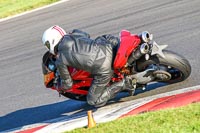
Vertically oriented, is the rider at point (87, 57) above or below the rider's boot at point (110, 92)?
above

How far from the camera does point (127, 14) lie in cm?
1612

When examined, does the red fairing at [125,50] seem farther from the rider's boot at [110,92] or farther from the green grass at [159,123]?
the green grass at [159,123]

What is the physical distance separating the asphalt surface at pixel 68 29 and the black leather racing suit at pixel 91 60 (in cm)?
75

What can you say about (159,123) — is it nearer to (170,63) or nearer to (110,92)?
(170,63)

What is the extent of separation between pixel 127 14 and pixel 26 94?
22.4ft

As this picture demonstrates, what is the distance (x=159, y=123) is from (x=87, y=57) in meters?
1.99

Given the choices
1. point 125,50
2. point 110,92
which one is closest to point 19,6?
point 110,92

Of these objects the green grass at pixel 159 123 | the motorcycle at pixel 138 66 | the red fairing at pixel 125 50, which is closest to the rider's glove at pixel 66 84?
the motorcycle at pixel 138 66

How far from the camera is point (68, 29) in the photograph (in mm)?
16828

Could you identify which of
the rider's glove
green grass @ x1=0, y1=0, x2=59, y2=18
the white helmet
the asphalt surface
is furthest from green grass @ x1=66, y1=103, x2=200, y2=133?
green grass @ x1=0, y1=0, x2=59, y2=18

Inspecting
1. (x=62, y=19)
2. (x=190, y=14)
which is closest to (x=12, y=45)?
(x=62, y=19)

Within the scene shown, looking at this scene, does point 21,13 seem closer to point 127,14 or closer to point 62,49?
point 127,14

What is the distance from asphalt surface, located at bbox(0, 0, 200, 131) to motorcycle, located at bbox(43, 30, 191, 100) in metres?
0.36

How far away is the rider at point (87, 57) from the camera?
Answer: 7.23 meters
